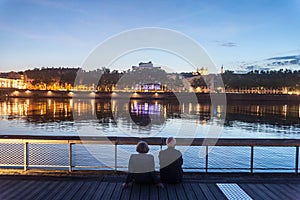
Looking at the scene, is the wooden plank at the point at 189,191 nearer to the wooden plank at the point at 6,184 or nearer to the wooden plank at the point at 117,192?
the wooden plank at the point at 117,192

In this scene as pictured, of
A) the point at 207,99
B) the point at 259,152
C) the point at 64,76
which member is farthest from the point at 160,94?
the point at 259,152

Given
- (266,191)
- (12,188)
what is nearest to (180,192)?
(266,191)

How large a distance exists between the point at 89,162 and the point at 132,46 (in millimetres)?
10155

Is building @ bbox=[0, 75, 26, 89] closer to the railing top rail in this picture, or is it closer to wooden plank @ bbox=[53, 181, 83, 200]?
the railing top rail

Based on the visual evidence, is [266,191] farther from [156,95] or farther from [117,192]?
[156,95]

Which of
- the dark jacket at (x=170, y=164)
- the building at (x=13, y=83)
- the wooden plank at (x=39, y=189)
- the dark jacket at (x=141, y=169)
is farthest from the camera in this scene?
the building at (x=13, y=83)

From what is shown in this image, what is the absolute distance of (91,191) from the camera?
620 cm

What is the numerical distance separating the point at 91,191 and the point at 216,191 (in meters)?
2.57

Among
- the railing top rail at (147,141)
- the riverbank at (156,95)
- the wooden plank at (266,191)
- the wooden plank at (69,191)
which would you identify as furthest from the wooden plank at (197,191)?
the riverbank at (156,95)

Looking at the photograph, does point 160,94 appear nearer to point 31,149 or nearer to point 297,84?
point 297,84

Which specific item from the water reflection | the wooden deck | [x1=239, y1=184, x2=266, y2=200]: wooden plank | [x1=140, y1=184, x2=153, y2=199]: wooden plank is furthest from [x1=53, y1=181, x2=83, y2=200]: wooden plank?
the water reflection

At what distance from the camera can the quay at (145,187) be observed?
596cm

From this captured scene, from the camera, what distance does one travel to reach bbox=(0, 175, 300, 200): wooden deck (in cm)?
595

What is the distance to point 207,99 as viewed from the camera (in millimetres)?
115312
